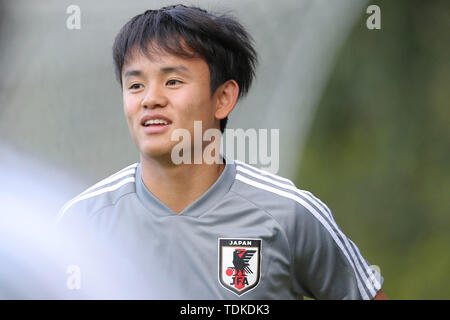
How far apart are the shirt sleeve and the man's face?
0.93ft

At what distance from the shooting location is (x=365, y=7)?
1.26 meters

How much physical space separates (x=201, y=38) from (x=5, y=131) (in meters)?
0.48

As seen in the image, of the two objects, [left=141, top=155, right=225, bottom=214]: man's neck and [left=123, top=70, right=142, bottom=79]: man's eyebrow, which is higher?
[left=123, top=70, right=142, bottom=79]: man's eyebrow

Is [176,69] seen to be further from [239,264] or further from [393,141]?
[393,141]

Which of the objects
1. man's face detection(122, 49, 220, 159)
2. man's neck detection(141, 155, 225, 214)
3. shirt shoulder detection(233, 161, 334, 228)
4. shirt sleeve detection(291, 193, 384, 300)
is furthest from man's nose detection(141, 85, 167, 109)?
shirt sleeve detection(291, 193, 384, 300)

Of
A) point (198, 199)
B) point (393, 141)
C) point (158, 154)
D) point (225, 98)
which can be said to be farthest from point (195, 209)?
point (393, 141)

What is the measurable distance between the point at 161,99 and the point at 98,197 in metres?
0.27

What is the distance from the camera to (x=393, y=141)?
1.27m

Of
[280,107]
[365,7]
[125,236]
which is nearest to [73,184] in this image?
[125,236]

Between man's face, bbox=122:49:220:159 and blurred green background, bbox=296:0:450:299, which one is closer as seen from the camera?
man's face, bbox=122:49:220:159

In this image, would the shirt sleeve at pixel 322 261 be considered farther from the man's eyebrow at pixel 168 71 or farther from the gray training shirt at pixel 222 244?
the man's eyebrow at pixel 168 71

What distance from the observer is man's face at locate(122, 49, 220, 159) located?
106cm

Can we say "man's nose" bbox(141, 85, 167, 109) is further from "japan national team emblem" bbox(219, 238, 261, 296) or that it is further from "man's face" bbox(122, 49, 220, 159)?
"japan national team emblem" bbox(219, 238, 261, 296)

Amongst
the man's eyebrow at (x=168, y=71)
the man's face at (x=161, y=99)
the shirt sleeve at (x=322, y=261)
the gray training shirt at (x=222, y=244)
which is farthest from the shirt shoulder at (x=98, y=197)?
the shirt sleeve at (x=322, y=261)
